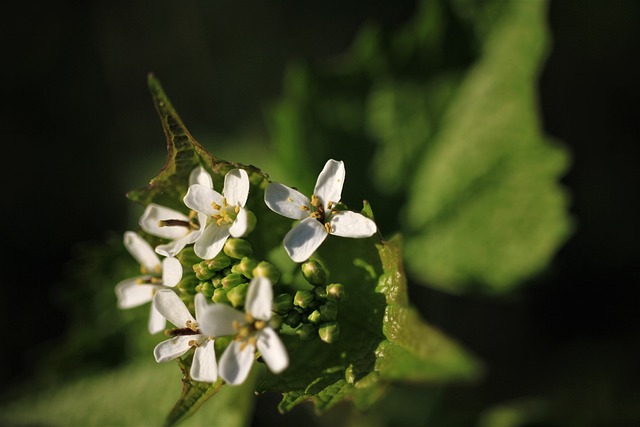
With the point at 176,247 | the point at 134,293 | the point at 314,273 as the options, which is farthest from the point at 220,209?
the point at 134,293

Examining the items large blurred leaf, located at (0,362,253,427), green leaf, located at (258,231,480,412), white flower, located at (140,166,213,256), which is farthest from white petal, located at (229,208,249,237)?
large blurred leaf, located at (0,362,253,427)

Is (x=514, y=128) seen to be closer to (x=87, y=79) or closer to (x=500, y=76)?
(x=500, y=76)

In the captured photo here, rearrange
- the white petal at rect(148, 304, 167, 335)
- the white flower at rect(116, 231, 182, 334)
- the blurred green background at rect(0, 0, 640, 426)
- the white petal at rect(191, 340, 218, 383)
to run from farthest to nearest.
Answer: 1. the blurred green background at rect(0, 0, 640, 426)
2. the white flower at rect(116, 231, 182, 334)
3. the white petal at rect(148, 304, 167, 335)
4. the white petal at rect(191, 340, 218, 383)

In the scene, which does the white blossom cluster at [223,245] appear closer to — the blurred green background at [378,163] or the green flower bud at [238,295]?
the green flower bud at [238,295]

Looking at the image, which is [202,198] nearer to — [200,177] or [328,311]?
[200,177]

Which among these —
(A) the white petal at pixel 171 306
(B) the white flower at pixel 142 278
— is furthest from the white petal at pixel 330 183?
(B) the white flower at pixel 142 278

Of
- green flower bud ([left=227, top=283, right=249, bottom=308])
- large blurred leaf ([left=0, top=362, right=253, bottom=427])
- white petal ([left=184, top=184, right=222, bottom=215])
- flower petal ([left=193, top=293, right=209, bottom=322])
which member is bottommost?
large blurred leaf ([left=0, top=362, right=253, bottom=427])

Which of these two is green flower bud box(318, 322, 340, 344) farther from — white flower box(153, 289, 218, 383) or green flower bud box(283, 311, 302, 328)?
white flower box(153, 289, 218, 383)
